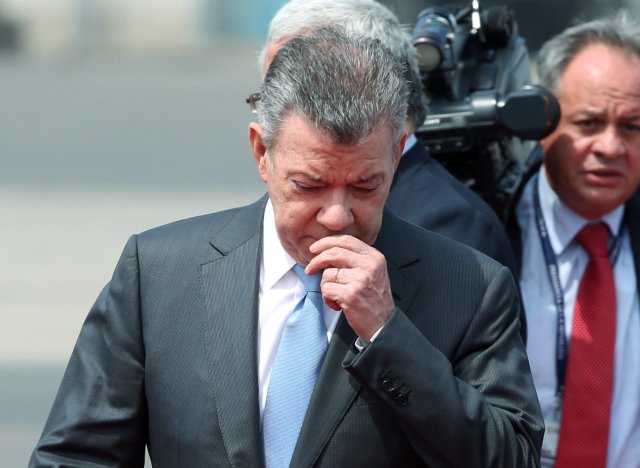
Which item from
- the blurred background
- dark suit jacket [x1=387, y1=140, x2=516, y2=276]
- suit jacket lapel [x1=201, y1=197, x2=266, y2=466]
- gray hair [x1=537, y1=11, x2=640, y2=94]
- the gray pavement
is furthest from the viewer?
the gray pavement

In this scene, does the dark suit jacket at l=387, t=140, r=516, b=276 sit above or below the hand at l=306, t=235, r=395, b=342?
below

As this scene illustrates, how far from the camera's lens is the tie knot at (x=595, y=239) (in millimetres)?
3279

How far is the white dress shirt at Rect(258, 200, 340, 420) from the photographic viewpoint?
7.62 ft

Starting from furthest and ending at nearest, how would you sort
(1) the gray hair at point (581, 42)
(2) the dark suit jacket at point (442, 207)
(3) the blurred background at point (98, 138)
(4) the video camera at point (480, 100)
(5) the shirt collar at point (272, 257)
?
(3) the blurred background at point (98, 138) → (1) the gray hair at point (581, 42) → (4) the video camera at point (480, 100) → (2) the dark suit jacket at point (442, 207) → (5) the shirt collar at point (272, 257)

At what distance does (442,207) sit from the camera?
2.91m

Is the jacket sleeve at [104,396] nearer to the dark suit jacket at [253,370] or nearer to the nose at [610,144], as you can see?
the dark suit jacket at [253,370]

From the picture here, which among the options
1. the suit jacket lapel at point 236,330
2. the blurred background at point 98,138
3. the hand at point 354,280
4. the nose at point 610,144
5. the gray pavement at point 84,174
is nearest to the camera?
the hand at point 354,280

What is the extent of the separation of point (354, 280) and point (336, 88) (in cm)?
31

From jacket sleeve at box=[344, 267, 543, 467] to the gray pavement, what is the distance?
392 cm

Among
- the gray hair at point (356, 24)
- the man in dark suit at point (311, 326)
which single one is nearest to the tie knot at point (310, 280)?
the man in dark suit at point (311, 326)

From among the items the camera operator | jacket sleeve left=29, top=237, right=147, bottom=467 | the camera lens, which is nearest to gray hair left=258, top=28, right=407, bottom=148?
jacket sleeve left=29, top=237, right=147, bottom=467

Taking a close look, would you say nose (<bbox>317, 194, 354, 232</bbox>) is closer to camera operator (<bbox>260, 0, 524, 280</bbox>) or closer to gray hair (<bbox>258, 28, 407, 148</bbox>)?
gray hair (<bbox>258, 28, 407, 148</bbox>)

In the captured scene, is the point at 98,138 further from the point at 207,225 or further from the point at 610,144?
the point at 207,225

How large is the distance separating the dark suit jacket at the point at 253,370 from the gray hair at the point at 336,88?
0.28m
